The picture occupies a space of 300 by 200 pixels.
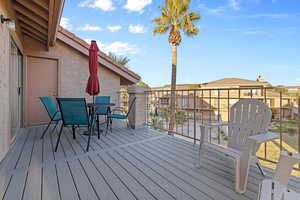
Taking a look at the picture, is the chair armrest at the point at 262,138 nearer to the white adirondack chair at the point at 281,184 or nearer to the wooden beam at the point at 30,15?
the white adirondack chair at the point at 281,184

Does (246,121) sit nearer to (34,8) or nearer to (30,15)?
(34,8)

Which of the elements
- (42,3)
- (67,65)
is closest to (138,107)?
(67,65)

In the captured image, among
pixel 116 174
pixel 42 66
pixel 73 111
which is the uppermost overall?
pixel 42 66

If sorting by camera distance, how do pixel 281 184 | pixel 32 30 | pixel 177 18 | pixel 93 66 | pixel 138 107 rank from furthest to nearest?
pixel 177 18
pixel 138 107
pixel 32 30
pixel 93 66
pixel 281 184

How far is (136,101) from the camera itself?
4.53 m

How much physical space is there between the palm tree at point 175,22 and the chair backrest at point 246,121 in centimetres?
701

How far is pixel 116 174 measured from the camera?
1944 mm

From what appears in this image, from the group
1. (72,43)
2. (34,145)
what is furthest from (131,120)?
(72,43)

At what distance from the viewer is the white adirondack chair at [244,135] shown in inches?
61.9

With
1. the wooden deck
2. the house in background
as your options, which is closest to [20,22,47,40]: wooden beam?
the house in background

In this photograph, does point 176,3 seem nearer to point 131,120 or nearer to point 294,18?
point 131,120

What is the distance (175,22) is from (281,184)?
34.0ft

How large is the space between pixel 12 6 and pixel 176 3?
8426 mm

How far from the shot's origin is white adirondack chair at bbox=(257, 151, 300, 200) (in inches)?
34.4
